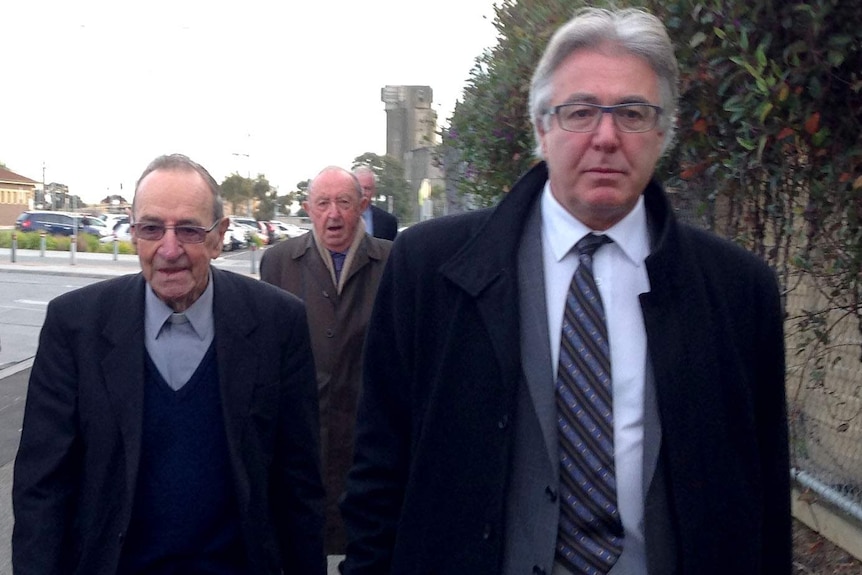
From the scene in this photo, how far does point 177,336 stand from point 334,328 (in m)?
2.14

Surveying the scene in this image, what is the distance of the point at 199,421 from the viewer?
2902mm

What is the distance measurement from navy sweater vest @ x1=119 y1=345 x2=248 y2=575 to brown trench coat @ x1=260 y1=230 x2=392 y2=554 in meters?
2.06

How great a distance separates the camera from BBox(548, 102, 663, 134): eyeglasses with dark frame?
2.21 m

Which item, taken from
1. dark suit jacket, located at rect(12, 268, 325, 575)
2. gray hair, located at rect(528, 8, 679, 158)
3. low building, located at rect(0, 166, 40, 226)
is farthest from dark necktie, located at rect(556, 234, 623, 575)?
low building, located at rect(0, 166, 40, 226)

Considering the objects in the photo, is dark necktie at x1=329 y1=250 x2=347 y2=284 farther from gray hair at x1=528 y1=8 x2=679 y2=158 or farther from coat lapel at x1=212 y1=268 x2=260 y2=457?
gray hair at x1=528 y1=8 x2=679 y2=158

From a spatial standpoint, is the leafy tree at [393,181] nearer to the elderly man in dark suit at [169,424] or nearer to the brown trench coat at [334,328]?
the brown trench coat at [334,328]

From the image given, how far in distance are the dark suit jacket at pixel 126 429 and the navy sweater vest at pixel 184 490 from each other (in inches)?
2.0

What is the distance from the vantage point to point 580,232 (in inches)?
89.5

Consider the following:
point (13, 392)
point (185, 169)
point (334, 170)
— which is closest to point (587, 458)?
point (185, 169)

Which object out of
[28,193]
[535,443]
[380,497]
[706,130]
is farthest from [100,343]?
[28,193]

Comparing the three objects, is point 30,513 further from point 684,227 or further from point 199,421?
point 684,227

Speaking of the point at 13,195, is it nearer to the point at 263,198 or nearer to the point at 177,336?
the point at 263,198

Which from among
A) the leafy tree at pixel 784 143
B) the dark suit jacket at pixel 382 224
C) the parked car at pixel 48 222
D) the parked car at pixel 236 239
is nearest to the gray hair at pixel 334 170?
the leafy tree at pixel 784 143

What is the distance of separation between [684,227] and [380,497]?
3.02ft
